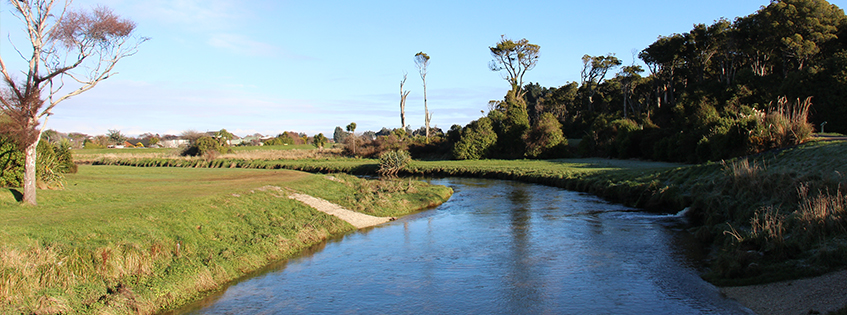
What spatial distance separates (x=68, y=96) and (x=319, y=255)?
7.97 metres

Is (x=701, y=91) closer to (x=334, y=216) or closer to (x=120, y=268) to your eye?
(x=334, y=216)

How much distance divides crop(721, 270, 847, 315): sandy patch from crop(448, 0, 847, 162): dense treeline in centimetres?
1400

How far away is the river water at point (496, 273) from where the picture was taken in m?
10.6

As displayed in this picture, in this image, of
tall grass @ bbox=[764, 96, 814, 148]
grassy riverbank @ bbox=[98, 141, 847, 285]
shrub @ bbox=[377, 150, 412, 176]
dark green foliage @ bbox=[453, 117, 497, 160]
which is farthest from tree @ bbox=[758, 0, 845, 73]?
shrub @ bbox=[377, 150, 412, 176]

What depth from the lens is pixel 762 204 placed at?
15.9m

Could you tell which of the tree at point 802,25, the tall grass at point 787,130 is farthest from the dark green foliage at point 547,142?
the tall grass at point 787,130

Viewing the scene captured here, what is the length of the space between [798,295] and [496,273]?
245 inches

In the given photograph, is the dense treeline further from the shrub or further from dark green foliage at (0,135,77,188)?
dark green foliage at (0,135,77,188)

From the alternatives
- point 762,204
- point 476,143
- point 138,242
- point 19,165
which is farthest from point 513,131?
point 138,242

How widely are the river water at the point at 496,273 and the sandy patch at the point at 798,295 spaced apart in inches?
15.9

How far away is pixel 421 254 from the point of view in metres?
15.7

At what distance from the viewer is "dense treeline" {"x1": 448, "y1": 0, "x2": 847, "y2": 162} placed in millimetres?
32431

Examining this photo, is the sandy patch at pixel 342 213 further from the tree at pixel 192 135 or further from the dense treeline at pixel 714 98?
the tree at pixel 192 135

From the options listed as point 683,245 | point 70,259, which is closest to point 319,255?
point 70,259
